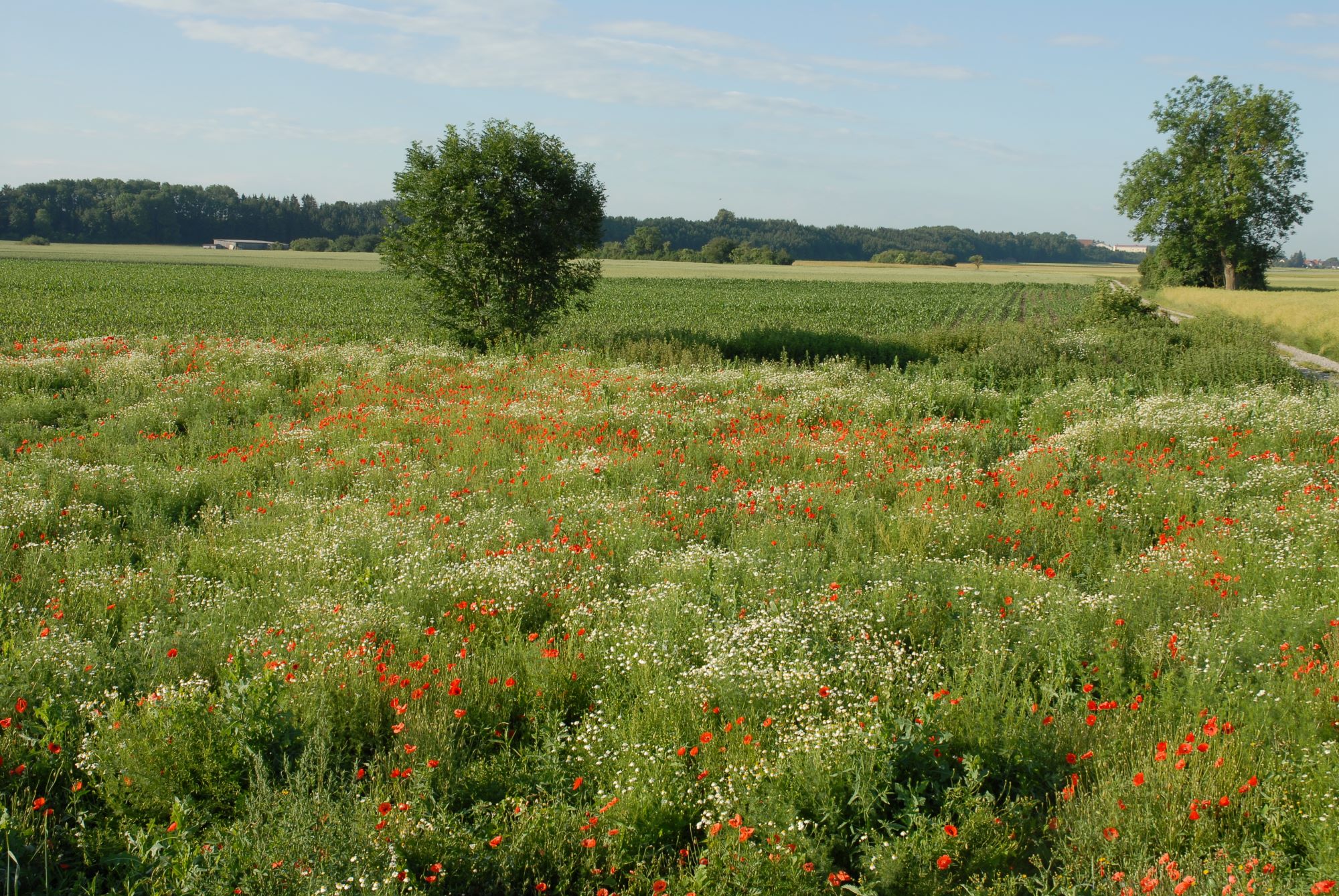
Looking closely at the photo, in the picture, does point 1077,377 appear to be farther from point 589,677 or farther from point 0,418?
point 0,418

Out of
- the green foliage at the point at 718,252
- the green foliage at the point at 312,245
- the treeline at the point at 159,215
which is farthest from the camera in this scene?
the green foliage at the point at 718,252

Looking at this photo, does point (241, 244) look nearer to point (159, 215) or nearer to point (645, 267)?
point (159, 215)

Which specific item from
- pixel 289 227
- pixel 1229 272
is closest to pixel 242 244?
pixel 289 227

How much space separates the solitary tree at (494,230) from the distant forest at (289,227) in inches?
2725

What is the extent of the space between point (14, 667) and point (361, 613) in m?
1.85

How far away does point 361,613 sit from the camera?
5508 millimetres

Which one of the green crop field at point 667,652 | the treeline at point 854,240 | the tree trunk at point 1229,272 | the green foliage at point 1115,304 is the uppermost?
the treeline at point 854,240

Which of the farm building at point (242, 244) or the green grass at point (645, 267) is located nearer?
the green grass at point (645, 267)

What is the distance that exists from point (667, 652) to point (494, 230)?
14979 millimetres

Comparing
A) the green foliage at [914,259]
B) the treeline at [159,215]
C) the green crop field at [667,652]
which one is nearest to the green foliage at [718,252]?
the green foliage at [914,259]

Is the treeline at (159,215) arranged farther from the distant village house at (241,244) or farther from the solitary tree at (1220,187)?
the solitary tree at (1220,187)

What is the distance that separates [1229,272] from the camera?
57906 millimetres

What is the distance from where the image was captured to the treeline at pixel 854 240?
132750 millimetres

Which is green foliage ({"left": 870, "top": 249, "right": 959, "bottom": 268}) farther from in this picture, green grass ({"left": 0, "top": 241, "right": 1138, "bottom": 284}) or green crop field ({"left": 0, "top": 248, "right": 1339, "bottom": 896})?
green crop field ({"left": 0, "top": 248, "right": 1339, "bottom": 896})
